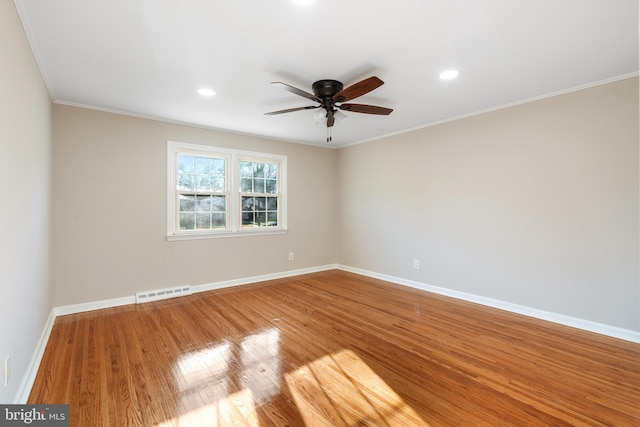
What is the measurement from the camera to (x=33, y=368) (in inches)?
85.5

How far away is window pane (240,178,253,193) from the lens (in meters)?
4.92

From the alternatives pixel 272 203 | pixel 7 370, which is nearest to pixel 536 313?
pixel 272 203

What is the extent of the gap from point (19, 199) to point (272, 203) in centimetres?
357

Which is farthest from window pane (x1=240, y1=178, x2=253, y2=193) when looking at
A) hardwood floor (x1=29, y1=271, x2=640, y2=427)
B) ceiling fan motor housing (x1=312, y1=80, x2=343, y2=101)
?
ceiling fan motor housing (x1=312, y1=80, x2=343, y2=101)

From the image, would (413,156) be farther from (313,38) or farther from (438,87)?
(313,38)

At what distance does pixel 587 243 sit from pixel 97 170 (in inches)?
226

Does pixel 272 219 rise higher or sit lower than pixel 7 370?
higher

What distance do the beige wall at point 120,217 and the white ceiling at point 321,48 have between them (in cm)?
46

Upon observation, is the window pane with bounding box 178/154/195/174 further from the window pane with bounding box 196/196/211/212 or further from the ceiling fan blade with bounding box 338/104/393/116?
the ceiling fan blade with bounding box 338/104/393/116

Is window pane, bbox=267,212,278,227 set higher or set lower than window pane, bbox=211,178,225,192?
lower

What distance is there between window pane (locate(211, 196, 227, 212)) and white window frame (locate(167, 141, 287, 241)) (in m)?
0.06

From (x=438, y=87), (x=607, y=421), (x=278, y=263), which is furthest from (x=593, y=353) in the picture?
(x=278, y=263)

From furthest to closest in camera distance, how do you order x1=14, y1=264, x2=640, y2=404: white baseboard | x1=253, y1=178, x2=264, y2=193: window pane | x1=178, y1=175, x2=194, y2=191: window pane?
x1=253, y1=178, x2=264, y2=193: window pane, x1=178, y1=175, x2=194, y2=191: window pane, x1=14, y1=264, x2=640, y2=404: white baseboard

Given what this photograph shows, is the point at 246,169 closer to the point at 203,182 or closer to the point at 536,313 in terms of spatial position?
the point at 203,182
